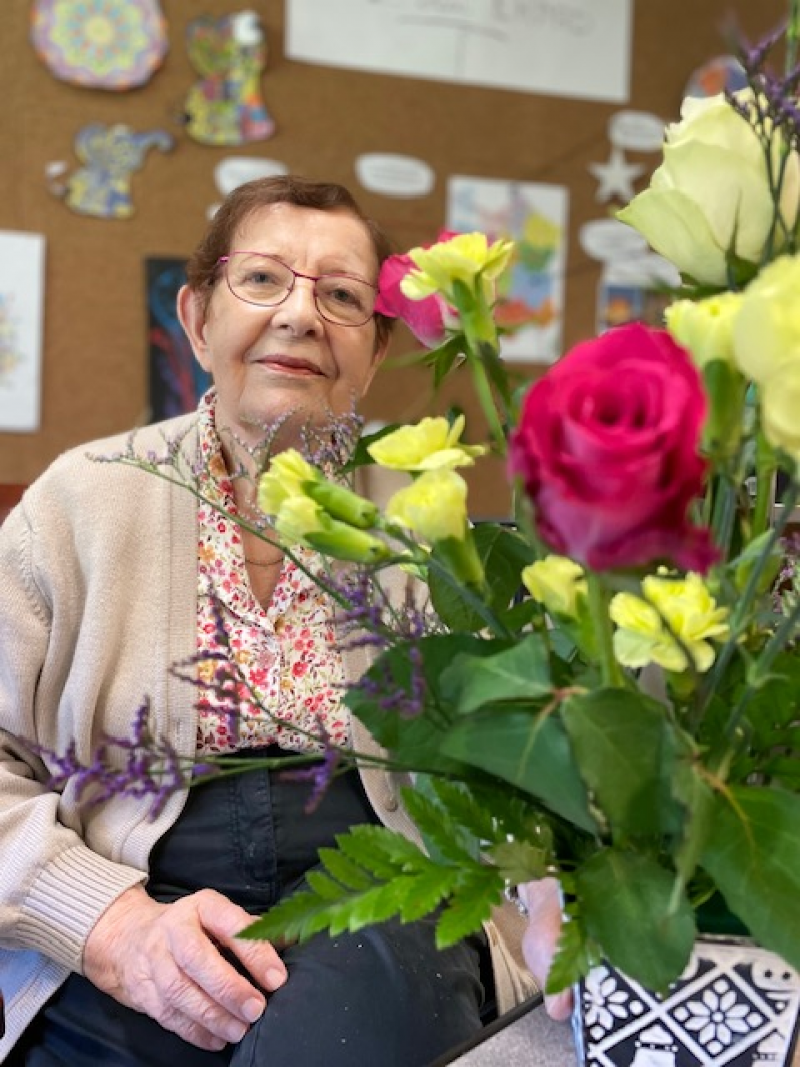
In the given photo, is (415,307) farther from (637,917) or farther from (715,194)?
(637,917)

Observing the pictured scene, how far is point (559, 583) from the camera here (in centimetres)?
55

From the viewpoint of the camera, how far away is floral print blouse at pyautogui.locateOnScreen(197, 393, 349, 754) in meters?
1.21

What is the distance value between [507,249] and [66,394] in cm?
165

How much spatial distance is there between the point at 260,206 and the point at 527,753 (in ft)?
3.19

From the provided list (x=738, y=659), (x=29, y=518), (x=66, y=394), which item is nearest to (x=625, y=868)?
(x=738, y=659)

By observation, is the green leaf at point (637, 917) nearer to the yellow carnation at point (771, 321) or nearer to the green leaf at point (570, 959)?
the green leaf at point (570, 959)

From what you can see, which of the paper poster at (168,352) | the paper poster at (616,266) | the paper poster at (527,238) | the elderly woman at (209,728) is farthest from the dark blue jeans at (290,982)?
the paper poster at (616,266)

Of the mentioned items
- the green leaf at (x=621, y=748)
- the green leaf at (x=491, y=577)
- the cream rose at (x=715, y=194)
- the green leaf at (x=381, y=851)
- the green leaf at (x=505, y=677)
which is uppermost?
the cream rose at (x=715, y=194)

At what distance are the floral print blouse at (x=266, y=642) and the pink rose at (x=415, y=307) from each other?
1.84 feet

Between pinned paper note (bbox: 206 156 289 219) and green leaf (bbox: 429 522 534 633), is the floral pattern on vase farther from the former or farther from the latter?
pinned paper note (bbox: 206 156 289 219)

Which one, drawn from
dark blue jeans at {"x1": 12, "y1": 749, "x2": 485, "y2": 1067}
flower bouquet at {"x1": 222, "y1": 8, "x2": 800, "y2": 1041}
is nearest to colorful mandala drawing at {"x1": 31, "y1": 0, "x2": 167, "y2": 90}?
dark blue jeans at {"x1": 12, "y1": 749, "x2": 485, "y2": 1067}

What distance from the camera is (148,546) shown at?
1270mm

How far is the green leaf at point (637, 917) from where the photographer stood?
20.7 inches

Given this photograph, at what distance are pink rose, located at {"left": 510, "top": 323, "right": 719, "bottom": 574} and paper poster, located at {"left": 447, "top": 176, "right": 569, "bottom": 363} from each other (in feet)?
6.29
